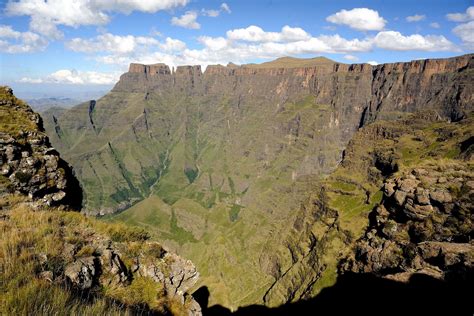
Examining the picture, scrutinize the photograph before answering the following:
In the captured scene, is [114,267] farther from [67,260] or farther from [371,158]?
[371,158]

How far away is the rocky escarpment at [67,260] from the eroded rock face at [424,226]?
2648 centimetres

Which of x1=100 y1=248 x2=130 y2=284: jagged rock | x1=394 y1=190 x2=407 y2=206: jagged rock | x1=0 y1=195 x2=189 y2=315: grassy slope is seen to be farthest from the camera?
x1=394 y1=190 x2=407 y2=206: jagged rock

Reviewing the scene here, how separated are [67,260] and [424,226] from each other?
50295mm

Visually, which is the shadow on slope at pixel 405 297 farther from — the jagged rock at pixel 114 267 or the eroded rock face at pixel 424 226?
the jagged rock at pixel 114 267

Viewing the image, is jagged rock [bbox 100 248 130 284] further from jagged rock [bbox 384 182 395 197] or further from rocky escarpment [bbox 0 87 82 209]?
jagged rock [bbox 384 182 395 197]

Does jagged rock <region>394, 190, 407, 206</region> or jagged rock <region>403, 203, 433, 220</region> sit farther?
jagged rock <region>394, 190, 407, 206</region>

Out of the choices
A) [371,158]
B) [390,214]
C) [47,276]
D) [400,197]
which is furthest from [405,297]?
[371,158]

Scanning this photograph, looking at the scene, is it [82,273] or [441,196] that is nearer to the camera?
[82,273]

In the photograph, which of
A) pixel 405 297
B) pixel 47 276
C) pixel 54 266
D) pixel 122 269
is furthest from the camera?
pixel 405 297

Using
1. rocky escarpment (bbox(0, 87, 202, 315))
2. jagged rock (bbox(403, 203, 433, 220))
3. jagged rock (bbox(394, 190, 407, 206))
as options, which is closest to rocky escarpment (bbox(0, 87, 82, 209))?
rocky escarpment (bbox(0, 87, 202, 315))

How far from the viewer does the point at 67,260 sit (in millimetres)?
10445

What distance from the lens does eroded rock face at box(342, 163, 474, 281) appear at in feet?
107

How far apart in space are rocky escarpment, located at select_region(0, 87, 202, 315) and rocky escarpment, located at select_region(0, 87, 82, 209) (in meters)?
0.07

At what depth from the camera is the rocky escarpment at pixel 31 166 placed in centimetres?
2039
